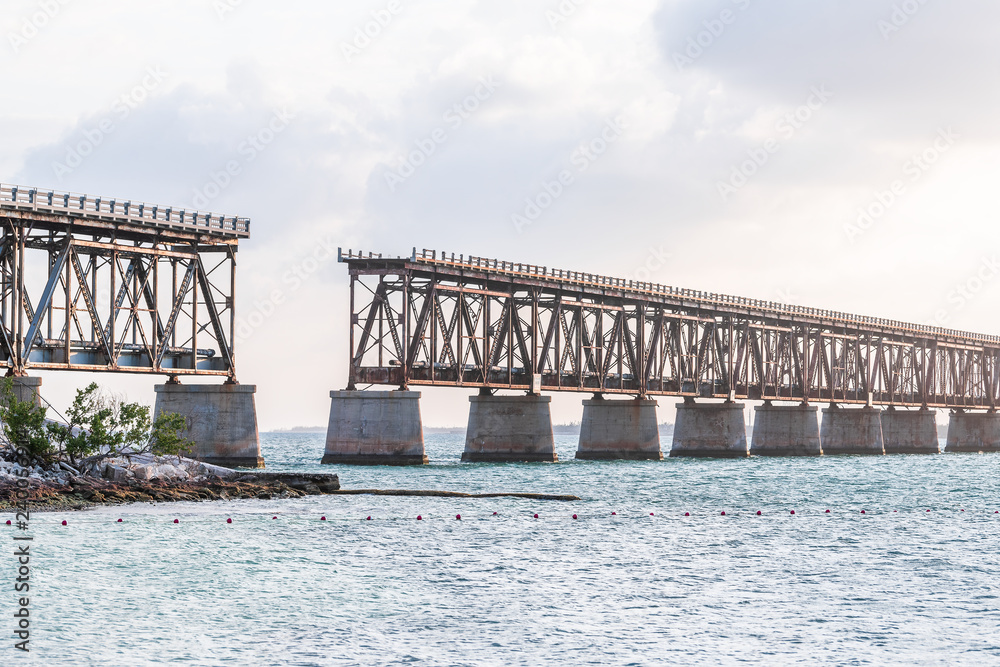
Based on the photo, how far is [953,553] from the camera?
48156mm

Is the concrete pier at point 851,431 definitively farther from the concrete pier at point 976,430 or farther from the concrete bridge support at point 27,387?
the concrete bridge support at point 27,387

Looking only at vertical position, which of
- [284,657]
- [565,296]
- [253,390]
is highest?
[565,296]

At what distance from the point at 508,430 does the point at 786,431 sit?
167ft

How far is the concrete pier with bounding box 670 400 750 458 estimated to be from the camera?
133625 millimetres

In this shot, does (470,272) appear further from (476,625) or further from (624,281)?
(476,625)

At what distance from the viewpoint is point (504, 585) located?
38562mm

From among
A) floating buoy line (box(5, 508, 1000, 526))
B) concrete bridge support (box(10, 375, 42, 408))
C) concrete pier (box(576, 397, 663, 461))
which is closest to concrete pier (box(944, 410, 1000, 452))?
concrete pier (box(576, 397, 663, 461))

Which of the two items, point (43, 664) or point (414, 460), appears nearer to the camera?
point (43, 664)

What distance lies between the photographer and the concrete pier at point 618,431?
399ft

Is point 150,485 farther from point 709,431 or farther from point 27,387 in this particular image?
point 709,431

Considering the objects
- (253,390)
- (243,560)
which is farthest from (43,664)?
(253,390)

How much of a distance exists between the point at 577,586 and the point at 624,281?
88597 millimetres

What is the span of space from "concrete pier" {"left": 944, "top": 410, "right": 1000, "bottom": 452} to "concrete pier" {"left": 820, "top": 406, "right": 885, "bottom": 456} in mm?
34852

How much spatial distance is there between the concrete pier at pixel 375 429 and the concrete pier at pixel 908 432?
318ft
